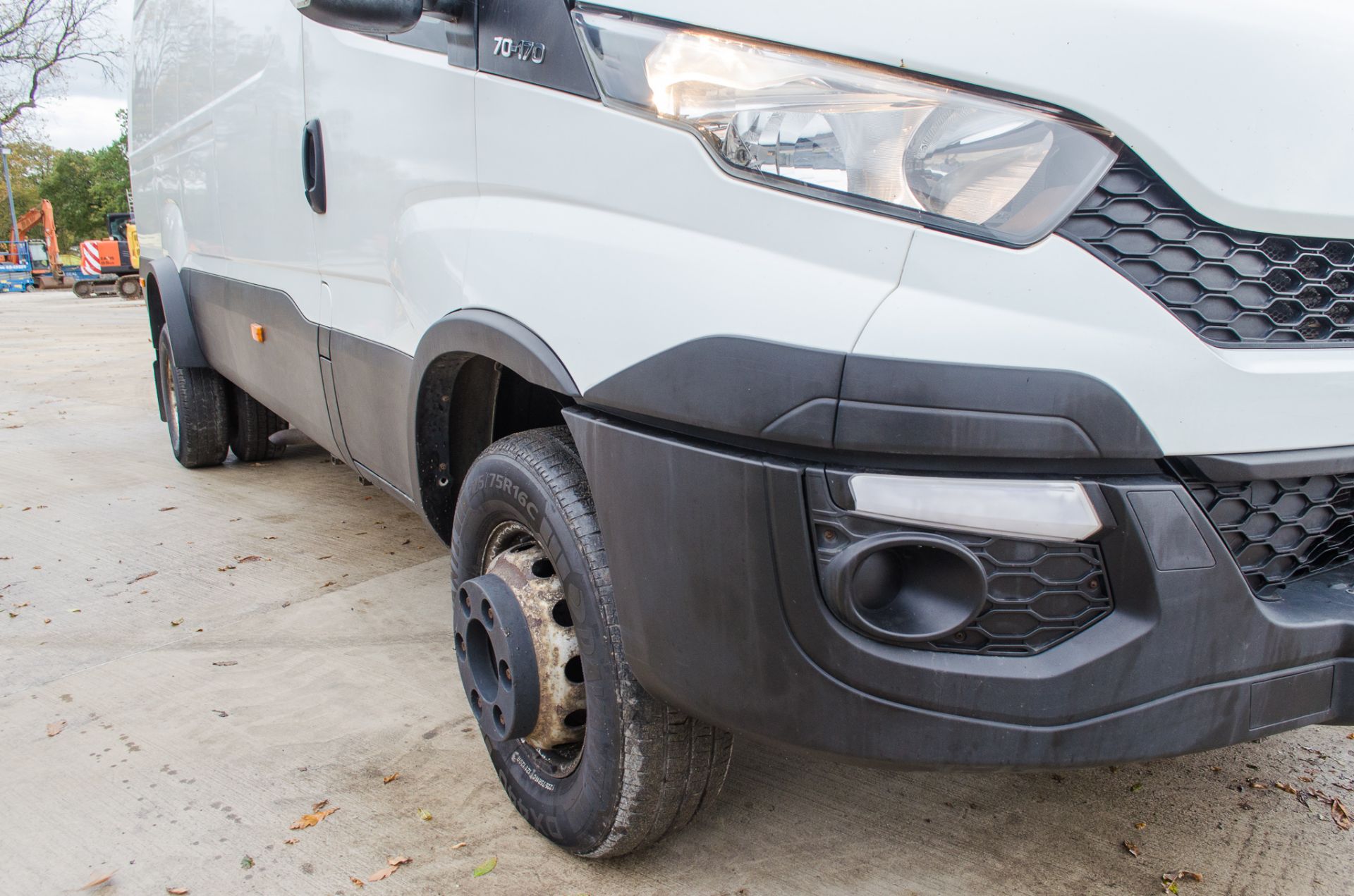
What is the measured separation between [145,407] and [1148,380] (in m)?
7.75

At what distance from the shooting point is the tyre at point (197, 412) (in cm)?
502

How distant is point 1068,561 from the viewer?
4.25 feet

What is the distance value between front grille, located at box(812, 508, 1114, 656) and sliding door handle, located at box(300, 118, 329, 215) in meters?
1.87

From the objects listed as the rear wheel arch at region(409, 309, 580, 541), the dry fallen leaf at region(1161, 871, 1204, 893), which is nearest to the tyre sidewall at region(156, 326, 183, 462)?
the rear wheel arch at region(409, 309, 580, 541)

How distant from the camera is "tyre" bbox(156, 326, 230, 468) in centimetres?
502

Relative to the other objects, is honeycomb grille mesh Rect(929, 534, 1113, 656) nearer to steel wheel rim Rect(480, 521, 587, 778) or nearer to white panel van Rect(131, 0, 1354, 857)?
white panel van Rect(131, 0, 1354, 857)

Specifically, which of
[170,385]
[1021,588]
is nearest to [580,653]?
[1021,588]

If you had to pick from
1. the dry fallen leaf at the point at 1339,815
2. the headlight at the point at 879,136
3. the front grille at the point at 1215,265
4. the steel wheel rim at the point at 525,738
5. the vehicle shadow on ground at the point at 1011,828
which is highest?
the headlight at the point at 879,136

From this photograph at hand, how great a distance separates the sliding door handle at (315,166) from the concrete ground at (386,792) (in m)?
1.33

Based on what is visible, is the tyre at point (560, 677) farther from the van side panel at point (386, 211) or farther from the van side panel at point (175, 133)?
the van side panel at point (175, 133)

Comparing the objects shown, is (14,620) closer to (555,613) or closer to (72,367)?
(555,613)

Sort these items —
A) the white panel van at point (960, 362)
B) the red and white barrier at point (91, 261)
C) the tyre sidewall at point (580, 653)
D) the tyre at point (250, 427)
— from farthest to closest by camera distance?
the red and white barrier at point (91, 261)
the tyre at point (250, 427)
the tyre sidewall at point (580, 653)
the white panel van at point (960, 362)

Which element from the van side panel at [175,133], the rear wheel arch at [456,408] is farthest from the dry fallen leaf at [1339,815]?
the van side panel at [175,133]

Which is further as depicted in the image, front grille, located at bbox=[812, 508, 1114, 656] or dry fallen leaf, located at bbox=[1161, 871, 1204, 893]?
dry fallen leaf, located at bbox=[1161, 871, 1204, 893]
